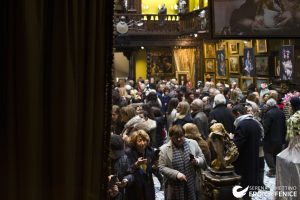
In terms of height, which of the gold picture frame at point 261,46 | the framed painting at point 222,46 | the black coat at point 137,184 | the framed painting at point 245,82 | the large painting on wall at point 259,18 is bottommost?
the black coat at point 137,184

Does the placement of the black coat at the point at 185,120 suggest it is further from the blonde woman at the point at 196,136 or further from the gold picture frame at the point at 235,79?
the gold picture frame at the point at 235,79

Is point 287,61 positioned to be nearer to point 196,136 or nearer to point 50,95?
point 196,136

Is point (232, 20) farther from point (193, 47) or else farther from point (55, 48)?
point (193, 47)

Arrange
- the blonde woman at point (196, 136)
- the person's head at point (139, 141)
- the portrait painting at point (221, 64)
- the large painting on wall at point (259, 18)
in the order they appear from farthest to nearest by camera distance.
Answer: the portrait painting at point (221, 64) < the blonde woman at point (196, 136) < the person's head at point (139, 141) < the large painting on wall at point (259, 18)

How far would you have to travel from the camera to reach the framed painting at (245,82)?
16.3 metres

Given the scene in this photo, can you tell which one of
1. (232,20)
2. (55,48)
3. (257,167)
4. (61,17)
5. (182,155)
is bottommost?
(257,167)

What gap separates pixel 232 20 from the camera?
13.8 feet

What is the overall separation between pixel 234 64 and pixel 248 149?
1222 centimetres

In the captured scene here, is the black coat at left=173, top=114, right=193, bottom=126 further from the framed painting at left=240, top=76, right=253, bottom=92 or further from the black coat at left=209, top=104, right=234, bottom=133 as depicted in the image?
the framed painting at left=240, top=76, right=253, bottom=92

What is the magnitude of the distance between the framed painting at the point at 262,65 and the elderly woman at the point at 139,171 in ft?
Answer: 37.3

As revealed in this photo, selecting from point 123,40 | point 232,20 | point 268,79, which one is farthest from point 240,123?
point 123,40

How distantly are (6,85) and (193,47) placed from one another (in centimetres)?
2003

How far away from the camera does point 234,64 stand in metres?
17.9

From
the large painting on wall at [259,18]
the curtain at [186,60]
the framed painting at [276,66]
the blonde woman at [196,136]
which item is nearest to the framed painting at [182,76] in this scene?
the curtain at [186,60]
